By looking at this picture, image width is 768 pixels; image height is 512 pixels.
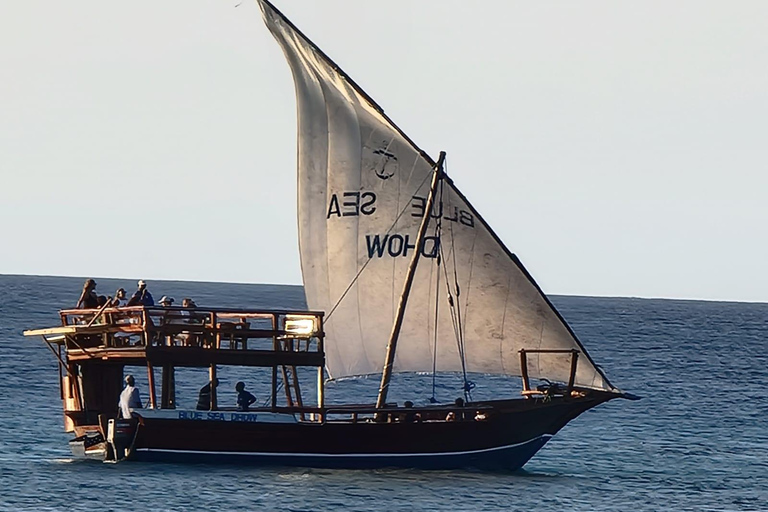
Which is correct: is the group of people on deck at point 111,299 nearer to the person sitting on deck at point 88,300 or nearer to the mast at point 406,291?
the person sitting on deck at point 88,300

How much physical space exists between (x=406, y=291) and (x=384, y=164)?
13.2 feet

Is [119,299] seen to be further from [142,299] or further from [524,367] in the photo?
[524,367]

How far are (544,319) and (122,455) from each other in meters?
12.9

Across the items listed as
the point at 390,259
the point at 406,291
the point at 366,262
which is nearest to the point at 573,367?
the point at 406,291

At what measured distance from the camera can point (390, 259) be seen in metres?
49.2

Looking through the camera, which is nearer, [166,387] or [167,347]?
[167,347]

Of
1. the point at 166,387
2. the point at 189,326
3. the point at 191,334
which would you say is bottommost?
the point at 166,387

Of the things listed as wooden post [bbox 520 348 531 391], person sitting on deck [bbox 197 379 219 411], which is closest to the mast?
wooden post [bbox 520 348 531 391]

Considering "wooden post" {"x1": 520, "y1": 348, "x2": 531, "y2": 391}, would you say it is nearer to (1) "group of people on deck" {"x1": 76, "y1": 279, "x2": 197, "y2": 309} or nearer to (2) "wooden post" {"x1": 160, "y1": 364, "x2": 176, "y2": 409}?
(1) "group of people on deck" {"x1": 76, "y1": 279, "x2": 197, "y2": 309}

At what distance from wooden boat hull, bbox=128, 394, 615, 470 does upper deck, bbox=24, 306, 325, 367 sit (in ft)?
5.99

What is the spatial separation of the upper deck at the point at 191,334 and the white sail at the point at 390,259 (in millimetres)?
3007

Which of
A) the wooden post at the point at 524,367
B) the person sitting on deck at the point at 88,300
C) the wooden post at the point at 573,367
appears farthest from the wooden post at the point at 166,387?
the wooden post at the point at 573,367

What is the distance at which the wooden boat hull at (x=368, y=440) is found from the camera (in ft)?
150

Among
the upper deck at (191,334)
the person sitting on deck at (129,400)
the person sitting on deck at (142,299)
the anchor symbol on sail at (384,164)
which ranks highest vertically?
the anchor symbol on sail at (384,164)
